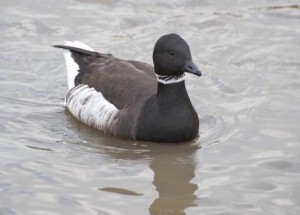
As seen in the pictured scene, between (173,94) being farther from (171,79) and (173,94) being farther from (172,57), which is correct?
(172,57)

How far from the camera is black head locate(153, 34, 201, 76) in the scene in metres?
9.40

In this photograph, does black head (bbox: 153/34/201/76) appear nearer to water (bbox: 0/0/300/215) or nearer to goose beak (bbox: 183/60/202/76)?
goose beak (bbox: 183/60/202/76)

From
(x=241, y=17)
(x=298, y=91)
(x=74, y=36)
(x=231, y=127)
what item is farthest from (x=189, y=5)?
(x=231, y=127)

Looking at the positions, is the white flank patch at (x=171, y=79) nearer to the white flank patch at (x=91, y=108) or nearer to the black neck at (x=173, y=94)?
the black neck at (x=173, y=94)

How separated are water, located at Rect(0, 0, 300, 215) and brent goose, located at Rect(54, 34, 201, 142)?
0.49 ft

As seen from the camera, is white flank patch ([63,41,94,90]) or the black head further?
white flank patch ([63,41,94,90])

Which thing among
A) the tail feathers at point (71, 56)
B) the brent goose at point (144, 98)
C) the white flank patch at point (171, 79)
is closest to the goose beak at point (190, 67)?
the brent goose at point (144, 98)

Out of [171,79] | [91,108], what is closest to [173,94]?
[171,79]

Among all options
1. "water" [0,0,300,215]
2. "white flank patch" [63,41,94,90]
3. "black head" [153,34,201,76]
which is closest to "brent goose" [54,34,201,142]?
"black head" [153,34,201,76]

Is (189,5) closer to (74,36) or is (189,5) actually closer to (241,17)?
(241,17)

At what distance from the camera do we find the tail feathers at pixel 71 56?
10961 millimetres

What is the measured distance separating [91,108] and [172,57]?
1.33m

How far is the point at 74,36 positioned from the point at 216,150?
4121 millimetres

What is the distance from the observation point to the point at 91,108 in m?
10.3
